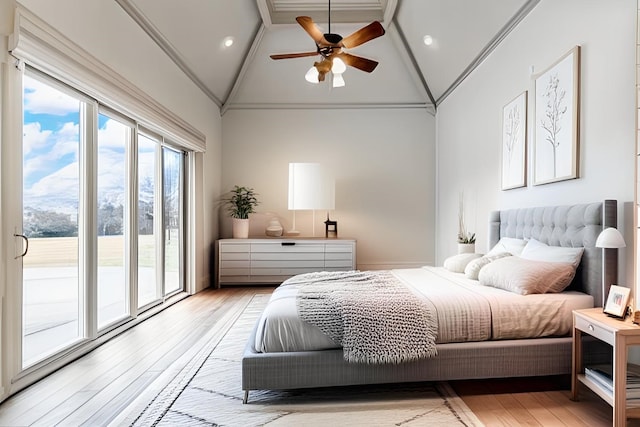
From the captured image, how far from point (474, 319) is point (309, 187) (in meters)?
3.51

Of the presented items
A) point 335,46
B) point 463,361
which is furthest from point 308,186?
point 463,361

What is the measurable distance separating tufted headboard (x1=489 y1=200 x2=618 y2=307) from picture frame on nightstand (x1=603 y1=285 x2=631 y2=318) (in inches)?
10.2

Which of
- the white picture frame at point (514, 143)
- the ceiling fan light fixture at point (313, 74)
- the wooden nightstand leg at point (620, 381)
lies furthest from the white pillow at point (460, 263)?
the ceiling fan light fixture at point (313, 74)

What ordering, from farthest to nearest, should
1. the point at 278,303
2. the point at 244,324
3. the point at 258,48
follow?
the point at 258,48, the point at 244,324, the point at 278,303

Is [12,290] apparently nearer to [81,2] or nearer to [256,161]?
[81,2]

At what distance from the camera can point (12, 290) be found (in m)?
2.08

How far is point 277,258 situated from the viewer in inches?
215

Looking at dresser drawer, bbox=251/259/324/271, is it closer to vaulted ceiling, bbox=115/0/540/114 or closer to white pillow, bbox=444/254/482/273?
white pillow, bbox=444/254/482/273

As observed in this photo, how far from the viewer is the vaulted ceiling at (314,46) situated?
3.69 metres

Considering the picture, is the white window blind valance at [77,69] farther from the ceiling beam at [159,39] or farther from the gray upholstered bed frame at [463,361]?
the gray upholstered bed frame at [463,361]

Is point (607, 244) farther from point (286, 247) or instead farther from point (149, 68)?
point (286, 247)

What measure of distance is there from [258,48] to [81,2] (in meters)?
3.09

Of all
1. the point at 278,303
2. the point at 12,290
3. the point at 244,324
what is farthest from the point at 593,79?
the point at 12,290

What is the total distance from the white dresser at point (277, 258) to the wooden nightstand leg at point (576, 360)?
3446mm
